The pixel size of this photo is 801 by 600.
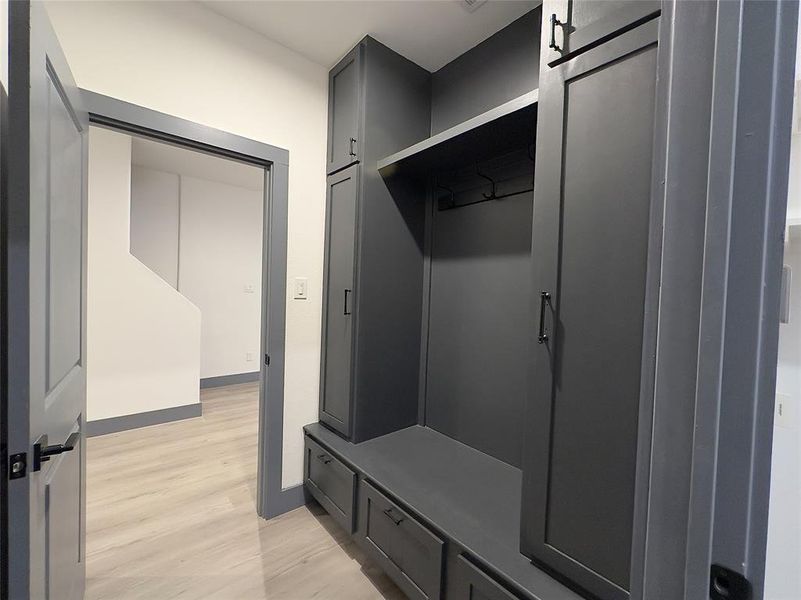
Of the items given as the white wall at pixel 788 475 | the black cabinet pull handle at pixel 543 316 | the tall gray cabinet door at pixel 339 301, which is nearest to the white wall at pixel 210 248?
the tall gray cabinet door at pixel 339 301

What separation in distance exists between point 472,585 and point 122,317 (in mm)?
3625

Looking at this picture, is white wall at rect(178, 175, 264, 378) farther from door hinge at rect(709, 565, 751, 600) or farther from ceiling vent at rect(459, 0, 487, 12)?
door hinge at rect(709, 565, 751, 600)

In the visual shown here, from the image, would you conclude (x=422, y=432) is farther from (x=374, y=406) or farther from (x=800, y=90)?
(x=800, y=90)

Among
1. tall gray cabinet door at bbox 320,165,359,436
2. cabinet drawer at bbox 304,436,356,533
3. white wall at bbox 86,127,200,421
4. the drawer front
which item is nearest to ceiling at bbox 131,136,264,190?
white wall at bbox 86,127,200,421

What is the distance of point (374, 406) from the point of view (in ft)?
6.36

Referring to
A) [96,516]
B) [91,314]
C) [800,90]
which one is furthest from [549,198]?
[91,314]

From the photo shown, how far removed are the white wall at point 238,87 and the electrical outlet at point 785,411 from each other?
1.99 m

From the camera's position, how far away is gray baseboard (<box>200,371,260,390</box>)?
4.53 m

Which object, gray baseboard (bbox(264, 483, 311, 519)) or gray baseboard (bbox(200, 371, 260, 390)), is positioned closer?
gray baseboard (bbox(264, 483, 311, 519))

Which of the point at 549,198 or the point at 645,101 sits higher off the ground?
the point at 645,101

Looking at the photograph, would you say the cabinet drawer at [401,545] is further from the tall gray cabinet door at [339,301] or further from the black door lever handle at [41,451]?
the black door lever handle at [41,451]

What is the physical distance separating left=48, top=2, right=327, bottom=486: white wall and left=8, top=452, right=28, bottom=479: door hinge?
4.19 ft

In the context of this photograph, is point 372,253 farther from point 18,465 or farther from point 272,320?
point 18,465

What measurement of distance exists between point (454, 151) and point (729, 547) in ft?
5.46
